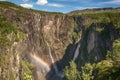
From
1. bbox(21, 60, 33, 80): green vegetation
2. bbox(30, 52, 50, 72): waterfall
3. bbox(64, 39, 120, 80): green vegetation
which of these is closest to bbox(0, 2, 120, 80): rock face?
bbox(30, 52, 50, 72): waterfall

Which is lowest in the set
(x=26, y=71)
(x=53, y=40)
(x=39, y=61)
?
(x=39, y=61)

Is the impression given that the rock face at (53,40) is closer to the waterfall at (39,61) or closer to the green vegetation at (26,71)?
the waterfall at (39,61)

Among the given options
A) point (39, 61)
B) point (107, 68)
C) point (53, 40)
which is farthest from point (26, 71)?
point (107, 68)

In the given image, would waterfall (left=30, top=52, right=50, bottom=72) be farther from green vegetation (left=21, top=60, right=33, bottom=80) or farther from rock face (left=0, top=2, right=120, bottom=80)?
green vegetation (left=21, top=60, right=33, bottom=80)

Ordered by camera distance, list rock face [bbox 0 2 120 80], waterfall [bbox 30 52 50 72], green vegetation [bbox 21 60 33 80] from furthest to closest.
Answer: waterfall [bbox 30 52 50 72] → rock face [bbox 0 2 120 80] → green vegetation [bbox 21 60 33 80]

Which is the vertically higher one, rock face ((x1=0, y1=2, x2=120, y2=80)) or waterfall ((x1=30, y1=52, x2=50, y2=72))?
rock face ((x1=0, y1=2, x2=120, y2=80))

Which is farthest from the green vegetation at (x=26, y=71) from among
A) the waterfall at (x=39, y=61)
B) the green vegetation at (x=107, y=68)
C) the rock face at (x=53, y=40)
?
the green vegetation at (x=107, y=68)

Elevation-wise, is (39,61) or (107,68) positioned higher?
(107,68)

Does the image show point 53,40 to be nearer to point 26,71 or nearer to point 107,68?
point 26,71

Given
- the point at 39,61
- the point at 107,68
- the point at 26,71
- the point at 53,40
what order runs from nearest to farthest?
the point at 107,68 < the point at 26,71 < the point at 39,61 < the point at 53,40
